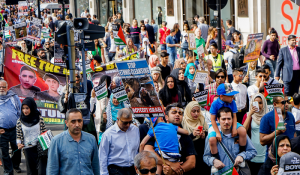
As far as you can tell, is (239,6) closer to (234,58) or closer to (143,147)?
(234,58)

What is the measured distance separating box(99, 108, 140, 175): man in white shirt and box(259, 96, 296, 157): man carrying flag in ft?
5.72

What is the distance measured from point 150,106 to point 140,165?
213 centimetres

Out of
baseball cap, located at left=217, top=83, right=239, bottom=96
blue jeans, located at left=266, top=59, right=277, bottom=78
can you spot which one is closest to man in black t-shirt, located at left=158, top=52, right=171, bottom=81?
blue jeans, located at left=266, top=59, right=277, bottom=78

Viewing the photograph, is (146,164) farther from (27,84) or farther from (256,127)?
(27,84)

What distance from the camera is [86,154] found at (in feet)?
18.3

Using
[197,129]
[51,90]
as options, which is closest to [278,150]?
[197,129]

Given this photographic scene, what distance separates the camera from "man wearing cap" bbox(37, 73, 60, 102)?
1156cm

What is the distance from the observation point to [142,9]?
1300 inches

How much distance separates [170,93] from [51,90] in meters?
4.02

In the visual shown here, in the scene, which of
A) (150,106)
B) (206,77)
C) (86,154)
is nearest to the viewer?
(86,154)

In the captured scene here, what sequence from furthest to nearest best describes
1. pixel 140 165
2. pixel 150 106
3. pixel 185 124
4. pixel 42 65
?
pixel 42 65, pixel 185 124, pixel 150 106, pixel 140 165

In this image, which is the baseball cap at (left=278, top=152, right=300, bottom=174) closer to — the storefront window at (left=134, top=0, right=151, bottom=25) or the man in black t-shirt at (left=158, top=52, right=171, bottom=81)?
the man in black t-shirt at (left=158, top=52, right=171, bottom=81)

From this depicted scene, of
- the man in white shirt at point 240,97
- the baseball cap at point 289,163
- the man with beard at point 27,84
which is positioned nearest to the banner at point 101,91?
the man in white shirt at point 240,97

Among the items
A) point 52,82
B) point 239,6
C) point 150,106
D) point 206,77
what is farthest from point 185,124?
point 239,6
